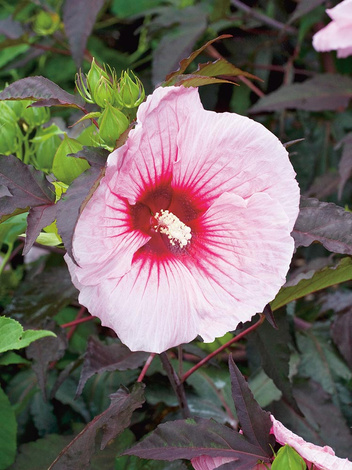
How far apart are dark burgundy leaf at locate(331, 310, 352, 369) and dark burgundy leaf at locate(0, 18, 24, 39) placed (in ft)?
2.67

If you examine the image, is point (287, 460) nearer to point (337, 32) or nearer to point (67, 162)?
point (67, 162)

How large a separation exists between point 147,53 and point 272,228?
3.18 feet

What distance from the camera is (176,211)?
64 centimetres

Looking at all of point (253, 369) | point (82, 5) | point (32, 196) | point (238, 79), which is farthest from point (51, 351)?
point (238, 79)

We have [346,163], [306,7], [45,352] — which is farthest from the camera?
[306,7]

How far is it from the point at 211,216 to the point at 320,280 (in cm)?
14

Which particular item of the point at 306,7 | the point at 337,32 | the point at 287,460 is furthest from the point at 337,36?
the point at 287,460

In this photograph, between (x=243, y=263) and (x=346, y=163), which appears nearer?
(x=243, y=263)

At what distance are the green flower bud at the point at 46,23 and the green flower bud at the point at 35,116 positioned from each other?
57cm

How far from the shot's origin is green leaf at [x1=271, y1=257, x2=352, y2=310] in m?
0.63

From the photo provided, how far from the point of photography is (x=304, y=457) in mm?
552

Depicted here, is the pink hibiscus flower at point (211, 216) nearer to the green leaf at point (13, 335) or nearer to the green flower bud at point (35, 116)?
the green leaf at point (13, 335)

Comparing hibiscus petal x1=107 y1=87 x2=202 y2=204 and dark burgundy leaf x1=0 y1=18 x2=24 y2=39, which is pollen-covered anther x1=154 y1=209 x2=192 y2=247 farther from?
dark burgundy leaf x1=0 y1=18 x2=24 y2=39

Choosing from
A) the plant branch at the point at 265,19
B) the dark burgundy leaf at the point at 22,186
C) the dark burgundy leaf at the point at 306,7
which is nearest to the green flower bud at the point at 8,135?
the dark burgundy leaf at the point at 22,186
